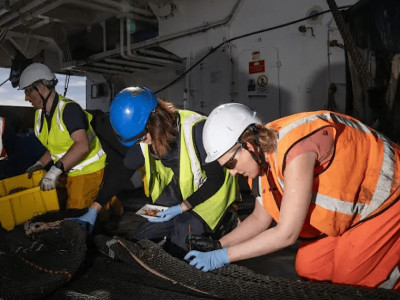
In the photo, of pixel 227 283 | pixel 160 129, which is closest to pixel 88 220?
pixel 160 129

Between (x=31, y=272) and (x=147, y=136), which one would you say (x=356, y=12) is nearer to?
(x=147, y=136)

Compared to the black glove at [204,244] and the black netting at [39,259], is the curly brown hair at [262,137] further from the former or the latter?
the black netting at [39,259]

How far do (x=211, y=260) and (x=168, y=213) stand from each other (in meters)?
0.71

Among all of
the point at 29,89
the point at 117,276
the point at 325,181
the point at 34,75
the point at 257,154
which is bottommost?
the point at 117,276

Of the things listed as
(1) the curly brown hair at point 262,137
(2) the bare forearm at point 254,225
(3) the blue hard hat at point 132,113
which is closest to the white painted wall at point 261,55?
(2) the bare forearm at point 254,225

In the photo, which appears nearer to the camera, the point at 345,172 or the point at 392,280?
the point at 345,172

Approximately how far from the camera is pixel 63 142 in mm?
2887

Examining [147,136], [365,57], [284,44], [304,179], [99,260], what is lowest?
[99,260]

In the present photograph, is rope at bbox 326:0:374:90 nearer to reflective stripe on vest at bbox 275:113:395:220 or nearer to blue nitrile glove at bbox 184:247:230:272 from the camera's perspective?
reflective stripe on vest at bbox 275:113:395:220

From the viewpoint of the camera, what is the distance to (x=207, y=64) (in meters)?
5.30

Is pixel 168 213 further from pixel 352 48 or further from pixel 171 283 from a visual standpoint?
pixel 352 48

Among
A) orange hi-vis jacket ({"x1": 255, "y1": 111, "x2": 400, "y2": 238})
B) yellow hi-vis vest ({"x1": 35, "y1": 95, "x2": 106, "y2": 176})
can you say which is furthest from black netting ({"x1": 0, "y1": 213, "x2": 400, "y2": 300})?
yellow hi-vis vest ({"x1": 35, "y1": 95, "x2": 106, "y2": 176})

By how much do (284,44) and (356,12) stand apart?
1.23 metres

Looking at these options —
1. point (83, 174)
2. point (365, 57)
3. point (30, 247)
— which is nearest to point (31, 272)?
point (30, 247)
